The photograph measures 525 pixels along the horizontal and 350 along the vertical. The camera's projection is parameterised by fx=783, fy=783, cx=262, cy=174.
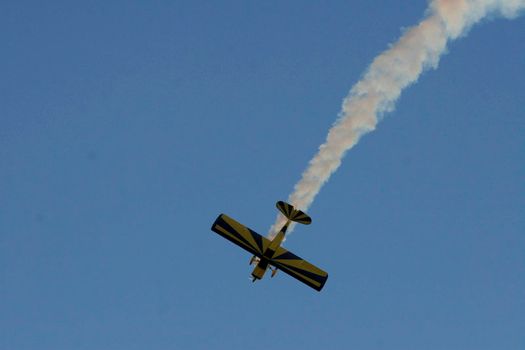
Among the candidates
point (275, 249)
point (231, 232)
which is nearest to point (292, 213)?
point (275, 249)

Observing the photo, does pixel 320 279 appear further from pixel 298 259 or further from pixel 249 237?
pixel 249 237

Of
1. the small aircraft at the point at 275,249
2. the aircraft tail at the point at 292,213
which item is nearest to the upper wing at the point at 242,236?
the small aircraft at the point at 275,249

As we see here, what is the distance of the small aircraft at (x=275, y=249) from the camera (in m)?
78.1

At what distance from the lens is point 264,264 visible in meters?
78.0

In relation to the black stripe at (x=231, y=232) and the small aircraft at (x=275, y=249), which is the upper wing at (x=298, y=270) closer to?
the small aircraft at (x=275, y=249)

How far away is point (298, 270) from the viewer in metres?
79.1

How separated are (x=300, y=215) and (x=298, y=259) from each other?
451 centimetres

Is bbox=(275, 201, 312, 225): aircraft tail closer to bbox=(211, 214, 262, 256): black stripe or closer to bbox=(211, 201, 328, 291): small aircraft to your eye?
bbox=(211, 201, 328, 291): small aircraft

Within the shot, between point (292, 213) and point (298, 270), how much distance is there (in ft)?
19.0

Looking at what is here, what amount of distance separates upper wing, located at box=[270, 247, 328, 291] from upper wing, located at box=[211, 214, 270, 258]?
170cm

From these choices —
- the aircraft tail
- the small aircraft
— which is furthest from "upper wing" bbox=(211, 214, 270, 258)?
the aircraft tail

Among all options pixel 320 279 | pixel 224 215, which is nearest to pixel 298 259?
pixel 320 279

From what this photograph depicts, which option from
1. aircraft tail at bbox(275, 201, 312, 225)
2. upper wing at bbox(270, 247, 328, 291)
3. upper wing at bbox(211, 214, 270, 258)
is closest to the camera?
upper wing at bbox(211, 214, 270, 258)

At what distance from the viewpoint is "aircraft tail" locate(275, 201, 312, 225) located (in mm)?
79688
